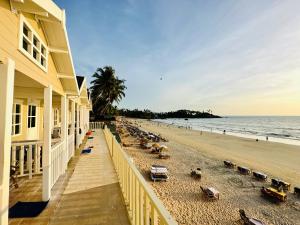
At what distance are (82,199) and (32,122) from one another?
7121 mm

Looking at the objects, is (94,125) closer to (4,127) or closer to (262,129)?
(4,127)

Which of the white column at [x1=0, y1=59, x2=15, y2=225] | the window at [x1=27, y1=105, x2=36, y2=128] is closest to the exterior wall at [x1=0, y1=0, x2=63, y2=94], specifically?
the white column at [x1=0, y1=59, x2=15, y2=225]

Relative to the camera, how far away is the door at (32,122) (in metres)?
8.90

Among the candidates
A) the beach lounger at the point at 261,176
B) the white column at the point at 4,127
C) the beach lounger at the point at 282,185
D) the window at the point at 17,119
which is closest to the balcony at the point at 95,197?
the white column at the point at 4,127

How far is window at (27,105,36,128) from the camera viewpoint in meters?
9.05

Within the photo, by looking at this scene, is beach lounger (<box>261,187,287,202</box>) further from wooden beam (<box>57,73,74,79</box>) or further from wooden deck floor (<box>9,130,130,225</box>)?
wooden beam (<box>57,73,74,79</box>)

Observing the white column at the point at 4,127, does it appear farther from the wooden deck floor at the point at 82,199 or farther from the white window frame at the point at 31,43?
the wooden deck floor at the point at 82,199

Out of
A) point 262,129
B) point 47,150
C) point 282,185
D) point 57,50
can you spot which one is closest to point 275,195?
point 282,185

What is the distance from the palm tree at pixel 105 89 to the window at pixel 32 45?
3639 centimetres

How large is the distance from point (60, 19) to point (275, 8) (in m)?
12.4

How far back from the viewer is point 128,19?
14484mm

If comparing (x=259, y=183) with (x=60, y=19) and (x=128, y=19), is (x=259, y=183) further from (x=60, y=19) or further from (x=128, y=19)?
(x=128, y=19)

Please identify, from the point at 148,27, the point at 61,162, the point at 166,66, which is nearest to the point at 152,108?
the point at 166,66

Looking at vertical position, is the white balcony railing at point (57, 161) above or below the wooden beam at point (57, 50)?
below
